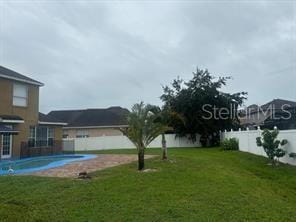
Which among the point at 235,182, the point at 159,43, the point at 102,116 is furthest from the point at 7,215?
the point at 102,116

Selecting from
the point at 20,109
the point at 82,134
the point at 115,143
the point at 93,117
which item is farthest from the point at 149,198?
the point at 93,117

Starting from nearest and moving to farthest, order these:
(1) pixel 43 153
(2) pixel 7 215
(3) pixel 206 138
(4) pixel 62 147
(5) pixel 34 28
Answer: (2) pixel 7 215 → (5) pixel 34 28 → (1) pixel 43 153 → (4) pixel 62 147 → (3) pixel 206 138

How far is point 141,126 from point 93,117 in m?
36.2

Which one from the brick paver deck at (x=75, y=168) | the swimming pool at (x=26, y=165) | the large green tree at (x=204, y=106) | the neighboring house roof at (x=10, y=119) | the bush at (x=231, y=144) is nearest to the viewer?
the brick paver deck at (x=75, y=168)

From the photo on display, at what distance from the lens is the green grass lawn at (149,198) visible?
8.46m

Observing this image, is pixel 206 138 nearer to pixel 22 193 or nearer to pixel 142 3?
pixel 142 3

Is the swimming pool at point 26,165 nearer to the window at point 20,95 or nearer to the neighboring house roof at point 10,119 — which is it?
the neighboring house roof at point 10,119

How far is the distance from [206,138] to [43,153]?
17941 mm

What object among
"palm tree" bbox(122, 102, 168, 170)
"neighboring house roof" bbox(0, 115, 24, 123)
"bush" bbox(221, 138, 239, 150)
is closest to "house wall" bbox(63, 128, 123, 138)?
"bush" bbox(221, 138, 239, 150)

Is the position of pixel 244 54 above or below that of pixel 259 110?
above

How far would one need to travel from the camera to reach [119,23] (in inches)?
909

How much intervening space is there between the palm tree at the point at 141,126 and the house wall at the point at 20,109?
13.3m

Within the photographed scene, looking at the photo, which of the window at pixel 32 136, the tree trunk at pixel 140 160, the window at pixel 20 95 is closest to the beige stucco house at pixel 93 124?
the window at pixel 32 136

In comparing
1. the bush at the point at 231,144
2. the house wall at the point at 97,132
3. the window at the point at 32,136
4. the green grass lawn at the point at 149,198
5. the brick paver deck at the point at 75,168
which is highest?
the house wall at the point at 97,132
